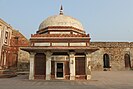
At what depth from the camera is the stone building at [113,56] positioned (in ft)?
101

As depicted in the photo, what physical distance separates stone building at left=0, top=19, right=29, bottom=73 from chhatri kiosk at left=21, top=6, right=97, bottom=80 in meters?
9.81

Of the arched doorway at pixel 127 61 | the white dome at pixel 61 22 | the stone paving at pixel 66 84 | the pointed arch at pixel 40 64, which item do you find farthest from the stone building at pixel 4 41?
the arched doorway at pixel 127 61

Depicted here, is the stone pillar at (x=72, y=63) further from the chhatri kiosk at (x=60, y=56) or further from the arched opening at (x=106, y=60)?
the arched opening at (x=106, y=60)

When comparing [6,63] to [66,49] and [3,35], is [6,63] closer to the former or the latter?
[3,35]

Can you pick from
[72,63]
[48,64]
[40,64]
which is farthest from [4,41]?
[72,63]

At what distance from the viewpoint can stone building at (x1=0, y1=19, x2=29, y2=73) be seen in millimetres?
24441

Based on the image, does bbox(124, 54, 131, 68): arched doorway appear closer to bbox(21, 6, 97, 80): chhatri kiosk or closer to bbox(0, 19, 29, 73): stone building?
bbox(21, 6, 97, 80): chhatri kiosk

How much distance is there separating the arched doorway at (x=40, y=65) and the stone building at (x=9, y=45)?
965cm

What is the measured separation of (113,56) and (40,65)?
19.0 m

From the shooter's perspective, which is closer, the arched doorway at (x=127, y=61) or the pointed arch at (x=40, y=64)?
the pointed arch at (x=40, y=64)

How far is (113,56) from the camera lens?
3131 cm

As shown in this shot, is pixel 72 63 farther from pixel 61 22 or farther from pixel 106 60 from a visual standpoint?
pixel 106 60

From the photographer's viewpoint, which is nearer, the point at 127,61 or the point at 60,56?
the point at 60,56

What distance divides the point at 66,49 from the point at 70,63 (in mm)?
1478
